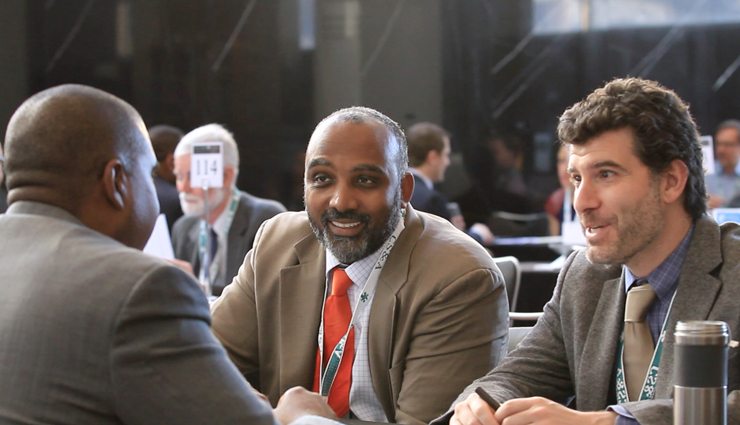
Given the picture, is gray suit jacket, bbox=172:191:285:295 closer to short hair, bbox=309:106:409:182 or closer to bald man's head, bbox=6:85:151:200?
short hair, bbox=309:106:409:182

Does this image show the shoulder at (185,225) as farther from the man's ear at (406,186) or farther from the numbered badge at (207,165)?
the man's ear at (406,186)

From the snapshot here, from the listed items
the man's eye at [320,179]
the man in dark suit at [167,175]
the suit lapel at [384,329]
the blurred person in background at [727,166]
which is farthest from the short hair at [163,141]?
the suit lapel at [384,329]

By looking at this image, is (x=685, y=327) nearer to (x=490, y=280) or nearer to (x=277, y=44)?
(x=490, y=280)

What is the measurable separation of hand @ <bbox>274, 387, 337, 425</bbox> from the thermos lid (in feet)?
3.15

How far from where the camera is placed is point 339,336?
2.61 meters

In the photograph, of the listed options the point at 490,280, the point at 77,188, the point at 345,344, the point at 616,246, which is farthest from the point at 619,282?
the point at 77,188

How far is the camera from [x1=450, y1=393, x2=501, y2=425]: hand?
2.06 meters

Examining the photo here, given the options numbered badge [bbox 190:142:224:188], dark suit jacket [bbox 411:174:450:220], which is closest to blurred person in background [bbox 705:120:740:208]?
dark suit jacket [bbox 411:174:450:220]

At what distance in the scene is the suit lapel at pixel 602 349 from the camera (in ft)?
7.25

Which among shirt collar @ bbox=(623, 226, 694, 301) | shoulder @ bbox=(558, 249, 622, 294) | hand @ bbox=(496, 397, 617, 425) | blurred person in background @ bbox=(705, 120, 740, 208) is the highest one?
shirt collar @ bbox=(623, 226, 694, 301)

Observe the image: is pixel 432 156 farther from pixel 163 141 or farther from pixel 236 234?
pixel 236 234

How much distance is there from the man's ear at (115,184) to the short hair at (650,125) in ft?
3.23

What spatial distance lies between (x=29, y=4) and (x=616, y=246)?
7.91 m

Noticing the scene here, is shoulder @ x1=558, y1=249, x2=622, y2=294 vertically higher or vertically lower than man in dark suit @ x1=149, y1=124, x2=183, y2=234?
higher
